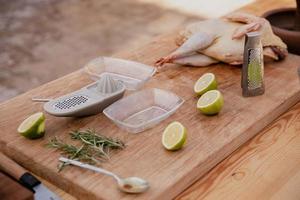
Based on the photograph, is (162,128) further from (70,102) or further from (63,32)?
(63,32)

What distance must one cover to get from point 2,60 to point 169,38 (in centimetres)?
195

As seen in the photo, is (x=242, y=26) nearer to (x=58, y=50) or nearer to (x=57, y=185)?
(x=57, y=185)

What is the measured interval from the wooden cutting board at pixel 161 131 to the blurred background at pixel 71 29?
65.7 inches

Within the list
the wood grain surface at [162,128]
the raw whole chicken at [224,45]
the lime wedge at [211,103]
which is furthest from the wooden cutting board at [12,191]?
the raw whole chicken at [224,45]

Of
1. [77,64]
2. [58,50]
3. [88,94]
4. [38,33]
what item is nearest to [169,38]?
[88,94]

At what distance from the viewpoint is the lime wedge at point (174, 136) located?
1051mm

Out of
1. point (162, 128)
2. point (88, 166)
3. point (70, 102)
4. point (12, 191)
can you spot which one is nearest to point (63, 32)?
point (70, 102)

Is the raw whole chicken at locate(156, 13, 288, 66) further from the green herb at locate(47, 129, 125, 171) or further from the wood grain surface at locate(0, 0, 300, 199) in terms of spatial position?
the green herb at locate(47, 129, 125, 171)

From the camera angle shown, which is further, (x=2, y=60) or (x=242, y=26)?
(x=2, y=60)

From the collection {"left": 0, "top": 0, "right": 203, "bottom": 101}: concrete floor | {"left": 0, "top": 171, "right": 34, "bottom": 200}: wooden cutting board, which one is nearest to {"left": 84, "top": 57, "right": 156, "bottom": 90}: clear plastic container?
{"left": 0, "top": 171, "right": 34, "bottom": 200}: wooden cutting board

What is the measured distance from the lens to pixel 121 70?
4.57 feet

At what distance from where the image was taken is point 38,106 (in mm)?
1277

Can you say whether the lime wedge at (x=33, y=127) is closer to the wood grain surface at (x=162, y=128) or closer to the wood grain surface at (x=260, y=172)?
the wood grain surface at (x=162, y=128)

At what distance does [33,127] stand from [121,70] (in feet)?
1.23
